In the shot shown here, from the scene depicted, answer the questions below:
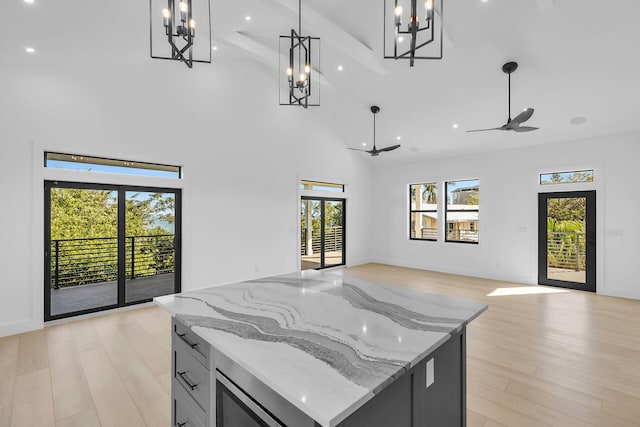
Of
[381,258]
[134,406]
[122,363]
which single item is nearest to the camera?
[134,406]

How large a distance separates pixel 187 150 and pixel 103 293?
2546mm

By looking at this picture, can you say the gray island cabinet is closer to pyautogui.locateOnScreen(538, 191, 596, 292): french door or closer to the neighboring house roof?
pyautogui.locateOnScreen(538, 191, 596, 292): french door

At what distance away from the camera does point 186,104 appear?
496 centimetres

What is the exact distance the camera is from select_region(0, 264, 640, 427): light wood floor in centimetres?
216

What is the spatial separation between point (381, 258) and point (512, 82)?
5302 mm

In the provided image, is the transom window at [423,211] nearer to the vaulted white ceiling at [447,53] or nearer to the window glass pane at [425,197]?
the window glass pane at [425,197]

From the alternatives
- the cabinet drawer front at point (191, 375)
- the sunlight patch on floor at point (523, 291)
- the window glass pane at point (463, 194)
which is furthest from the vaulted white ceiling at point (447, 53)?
the cabinet drawer front at point (191, 375)

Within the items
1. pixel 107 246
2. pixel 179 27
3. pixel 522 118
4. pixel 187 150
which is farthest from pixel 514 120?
pixel 107 246

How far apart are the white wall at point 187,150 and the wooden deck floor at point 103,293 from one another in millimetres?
327

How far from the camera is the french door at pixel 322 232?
23.3ft

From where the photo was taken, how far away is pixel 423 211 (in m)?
7.87

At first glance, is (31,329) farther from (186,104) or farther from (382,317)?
(382,317)

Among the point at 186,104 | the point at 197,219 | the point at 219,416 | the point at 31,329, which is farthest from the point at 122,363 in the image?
the point at 186,104

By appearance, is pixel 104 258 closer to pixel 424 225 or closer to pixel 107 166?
pixel 107 166
